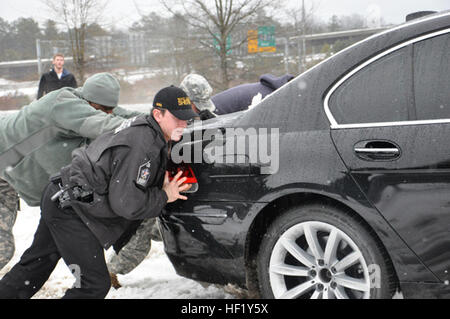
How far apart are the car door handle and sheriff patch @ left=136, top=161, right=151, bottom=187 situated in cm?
104

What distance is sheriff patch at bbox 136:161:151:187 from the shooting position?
7.55 ft

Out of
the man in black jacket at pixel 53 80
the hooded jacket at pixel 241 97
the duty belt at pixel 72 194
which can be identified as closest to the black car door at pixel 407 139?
the duty belt at pixel 72 194

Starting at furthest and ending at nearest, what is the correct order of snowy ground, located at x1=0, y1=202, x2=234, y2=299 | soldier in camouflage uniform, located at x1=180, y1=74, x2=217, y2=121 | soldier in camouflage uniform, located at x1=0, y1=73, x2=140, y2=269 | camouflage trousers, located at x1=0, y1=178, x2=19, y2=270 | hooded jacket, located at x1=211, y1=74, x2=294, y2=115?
hooded jacket, located at x1=211, y1=74, x2=294, y2=115, soldier in camouflage uniform, located at x1=180, y1=74, x2=217, y2=121, snowy ground, located at x1=0, y1=202, x2=234, y2=299, camouflage trousers, located at x1=0, y1=178, x2=19, y2=270, soldier in camouflage uniform, located at x1=0, y1=73, x2=140, y2=269

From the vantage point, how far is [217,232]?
2555mm

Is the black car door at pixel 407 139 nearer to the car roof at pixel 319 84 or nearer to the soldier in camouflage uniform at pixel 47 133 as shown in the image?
the car roof at pixel 319 84

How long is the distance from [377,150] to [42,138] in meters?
2.11

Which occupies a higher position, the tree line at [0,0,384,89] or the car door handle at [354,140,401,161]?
the tree line at [0,0,384,89]

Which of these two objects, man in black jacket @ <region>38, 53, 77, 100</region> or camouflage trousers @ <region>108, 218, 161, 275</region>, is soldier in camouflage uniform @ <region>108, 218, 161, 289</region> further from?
man in black jacket @ <region>38, 53, 77, 100</region>

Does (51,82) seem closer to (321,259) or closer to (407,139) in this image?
(321,259)

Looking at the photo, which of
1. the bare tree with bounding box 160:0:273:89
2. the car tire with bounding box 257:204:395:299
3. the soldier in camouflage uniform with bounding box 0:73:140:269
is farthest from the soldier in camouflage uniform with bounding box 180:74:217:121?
the bare tree with bounding box 160:0:273:89
